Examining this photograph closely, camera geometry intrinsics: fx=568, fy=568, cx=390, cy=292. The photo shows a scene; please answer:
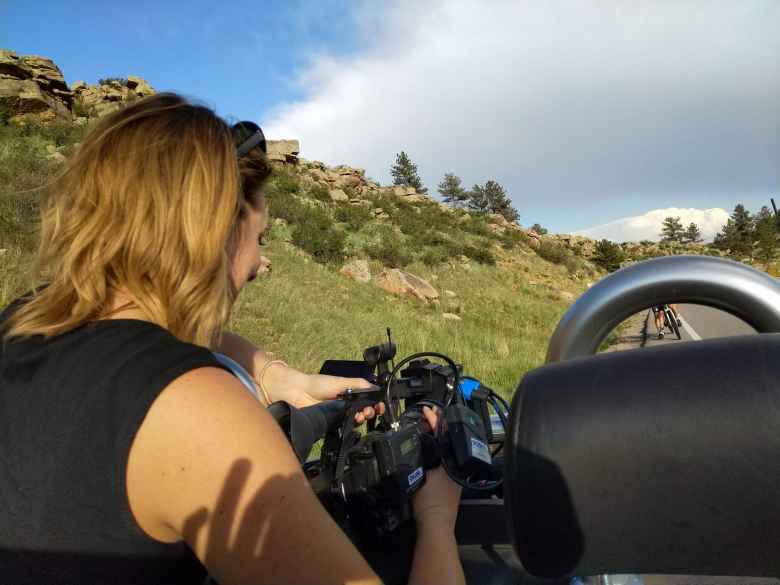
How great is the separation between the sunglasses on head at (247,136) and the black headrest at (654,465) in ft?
3.18

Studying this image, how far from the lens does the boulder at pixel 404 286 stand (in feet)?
49.9

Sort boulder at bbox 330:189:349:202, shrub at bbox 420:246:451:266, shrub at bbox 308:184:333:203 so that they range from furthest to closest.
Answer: boulder at bbox 330:189:349:202
shrub at bbox 308:184:333:203
shrub at bbox 420:246:451:266

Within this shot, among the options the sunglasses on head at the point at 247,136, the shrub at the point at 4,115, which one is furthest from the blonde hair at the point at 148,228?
the shrub at the point at 4,115

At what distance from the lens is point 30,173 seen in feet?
41.0

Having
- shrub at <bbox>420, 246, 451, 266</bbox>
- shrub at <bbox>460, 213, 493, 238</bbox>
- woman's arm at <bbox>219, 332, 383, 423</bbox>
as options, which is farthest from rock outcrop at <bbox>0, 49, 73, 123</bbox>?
woman's arm at <bbox>219, 332, 383, 423</bbox>

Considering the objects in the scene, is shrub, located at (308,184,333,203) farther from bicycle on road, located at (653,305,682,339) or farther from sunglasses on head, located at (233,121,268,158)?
sunglasses on head, located at (233,121,268,158)

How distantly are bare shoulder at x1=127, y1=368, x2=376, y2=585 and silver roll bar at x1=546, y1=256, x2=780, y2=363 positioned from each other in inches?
31.9

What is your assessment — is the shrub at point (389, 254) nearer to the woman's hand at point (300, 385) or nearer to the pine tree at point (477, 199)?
the woman's hand at point (300, 385)

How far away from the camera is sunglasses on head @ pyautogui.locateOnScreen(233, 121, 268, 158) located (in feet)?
4.63

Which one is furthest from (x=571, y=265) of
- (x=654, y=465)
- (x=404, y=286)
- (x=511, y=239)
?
(x=654, y=465)

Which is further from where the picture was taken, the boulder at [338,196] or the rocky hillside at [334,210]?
the boulder at [338,196]

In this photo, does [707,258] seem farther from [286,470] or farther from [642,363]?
[286,470]

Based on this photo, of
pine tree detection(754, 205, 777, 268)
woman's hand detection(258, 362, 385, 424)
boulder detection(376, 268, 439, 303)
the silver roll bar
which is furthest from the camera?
pine tree detection(754, 205, 777, 268)

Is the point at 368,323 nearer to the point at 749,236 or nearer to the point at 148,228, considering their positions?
the point at 148,228
